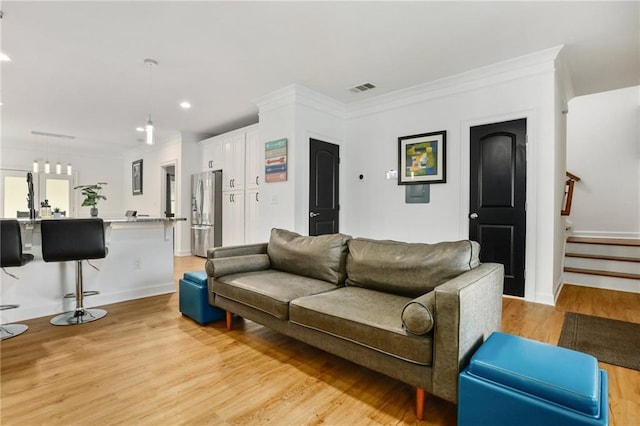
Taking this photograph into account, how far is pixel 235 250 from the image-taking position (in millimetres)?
3000

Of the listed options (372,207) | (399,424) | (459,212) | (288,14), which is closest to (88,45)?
(288,14)

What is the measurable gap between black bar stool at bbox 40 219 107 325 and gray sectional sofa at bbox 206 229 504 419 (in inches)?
39.7

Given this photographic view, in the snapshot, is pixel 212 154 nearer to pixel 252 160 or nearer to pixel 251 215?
pixel 252 160

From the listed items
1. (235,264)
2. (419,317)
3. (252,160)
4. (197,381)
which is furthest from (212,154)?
(419,317)

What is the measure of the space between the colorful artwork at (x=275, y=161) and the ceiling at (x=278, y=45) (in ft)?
2.44

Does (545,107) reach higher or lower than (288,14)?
lower

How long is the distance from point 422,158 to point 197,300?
3.20 m

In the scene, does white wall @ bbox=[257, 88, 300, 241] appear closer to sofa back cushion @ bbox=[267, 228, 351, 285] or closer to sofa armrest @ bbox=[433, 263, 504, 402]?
sofa back cushion @ bbox=[267, 228, 351, 285]

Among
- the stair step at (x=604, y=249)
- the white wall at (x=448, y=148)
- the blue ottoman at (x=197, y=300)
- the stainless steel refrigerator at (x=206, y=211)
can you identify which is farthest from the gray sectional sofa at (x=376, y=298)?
the stair step at (x=604, y=249)

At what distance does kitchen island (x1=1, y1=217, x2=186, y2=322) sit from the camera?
2885 millimetres

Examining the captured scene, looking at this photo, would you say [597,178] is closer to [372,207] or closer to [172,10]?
[372,207]

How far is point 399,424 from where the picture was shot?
1.51 m

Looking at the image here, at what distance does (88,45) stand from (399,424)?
4.08 meters

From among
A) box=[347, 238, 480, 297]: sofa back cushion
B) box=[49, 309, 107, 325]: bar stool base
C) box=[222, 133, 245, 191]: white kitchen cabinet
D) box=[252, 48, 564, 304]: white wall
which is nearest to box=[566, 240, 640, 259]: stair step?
box=[252, 48, 564, 304]: white wall
